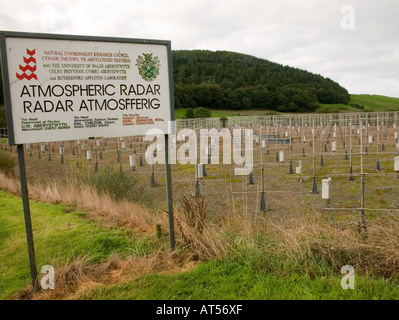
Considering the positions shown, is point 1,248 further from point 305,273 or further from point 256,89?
point 256,89

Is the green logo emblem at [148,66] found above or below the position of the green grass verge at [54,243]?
above

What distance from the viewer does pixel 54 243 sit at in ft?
20.1

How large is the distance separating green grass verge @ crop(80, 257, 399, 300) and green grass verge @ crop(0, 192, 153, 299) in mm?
1090

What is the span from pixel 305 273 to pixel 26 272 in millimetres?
3853

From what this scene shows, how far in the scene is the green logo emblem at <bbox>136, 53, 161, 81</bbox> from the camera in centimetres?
495

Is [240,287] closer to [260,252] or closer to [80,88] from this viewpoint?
[260,252]

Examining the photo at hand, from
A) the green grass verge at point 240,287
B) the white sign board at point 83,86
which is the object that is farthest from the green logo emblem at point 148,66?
the green grass verge at point 240,287

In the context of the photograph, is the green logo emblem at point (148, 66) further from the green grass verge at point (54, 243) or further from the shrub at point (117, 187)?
the shrub at point (117, 187)

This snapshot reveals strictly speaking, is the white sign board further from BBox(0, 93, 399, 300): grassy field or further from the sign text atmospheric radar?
BBox(0, 93, 399, 300): grassy field

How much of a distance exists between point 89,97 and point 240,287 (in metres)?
3.01

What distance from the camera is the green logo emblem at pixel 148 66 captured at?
4949 millimetres

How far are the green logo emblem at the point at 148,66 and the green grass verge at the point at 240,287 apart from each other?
108 inches

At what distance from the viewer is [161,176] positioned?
18234 mm

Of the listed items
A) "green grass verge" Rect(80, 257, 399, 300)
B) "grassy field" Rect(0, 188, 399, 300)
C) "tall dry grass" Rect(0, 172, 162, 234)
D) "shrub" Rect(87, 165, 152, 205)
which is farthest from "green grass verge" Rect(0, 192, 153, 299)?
"shrub" Rect(87, 165, 152, 205)
